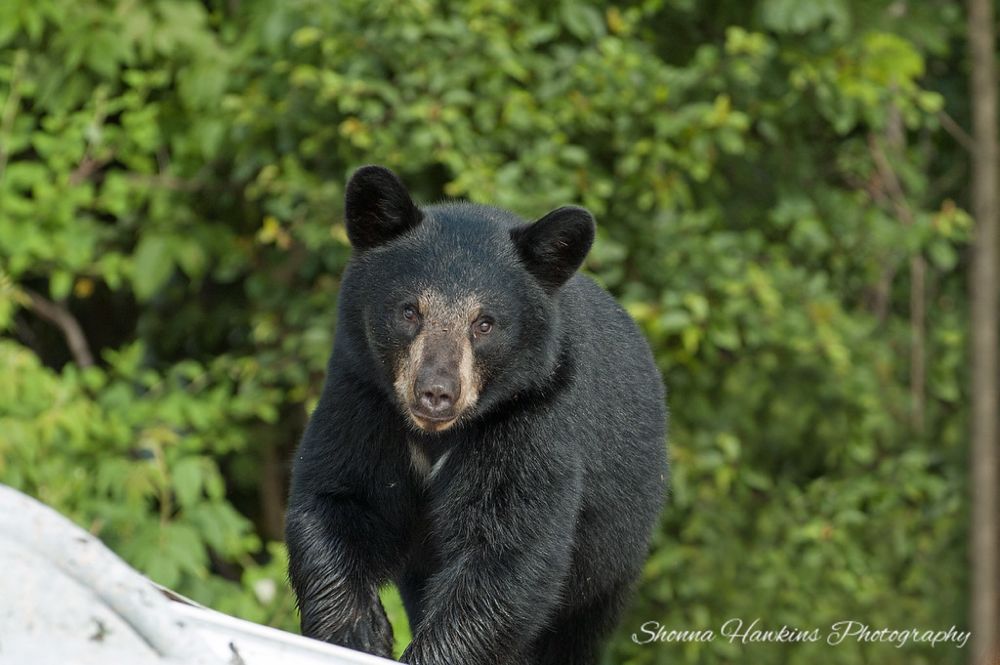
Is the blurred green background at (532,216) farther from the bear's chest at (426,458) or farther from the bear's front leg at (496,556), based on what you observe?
the bear's front leg at (496,556)

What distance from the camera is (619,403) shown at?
3.72 meters

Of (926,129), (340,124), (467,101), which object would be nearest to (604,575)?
(467,101)

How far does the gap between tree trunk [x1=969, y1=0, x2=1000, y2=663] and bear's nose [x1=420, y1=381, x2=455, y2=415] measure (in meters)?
5.83

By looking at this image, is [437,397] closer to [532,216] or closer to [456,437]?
[456,437]

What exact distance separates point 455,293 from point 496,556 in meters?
0.63

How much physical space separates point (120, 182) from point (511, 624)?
4404 mm

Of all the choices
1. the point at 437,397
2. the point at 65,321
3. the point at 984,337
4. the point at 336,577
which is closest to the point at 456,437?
the point at 437,397

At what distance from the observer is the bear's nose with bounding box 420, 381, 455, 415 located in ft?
10.6

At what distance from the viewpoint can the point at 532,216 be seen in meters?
6.26

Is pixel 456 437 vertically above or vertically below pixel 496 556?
above

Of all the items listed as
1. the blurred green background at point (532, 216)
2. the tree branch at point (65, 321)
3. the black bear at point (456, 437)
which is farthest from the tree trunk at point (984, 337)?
the black bear at point (456, 437)

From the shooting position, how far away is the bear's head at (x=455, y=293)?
3.40 metres

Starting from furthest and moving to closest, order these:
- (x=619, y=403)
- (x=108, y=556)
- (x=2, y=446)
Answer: (x=2, y=446) → (x=619, y=403) → (x=108, y=556)

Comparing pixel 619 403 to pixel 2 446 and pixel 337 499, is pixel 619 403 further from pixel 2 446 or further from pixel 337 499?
pixel 2 446
